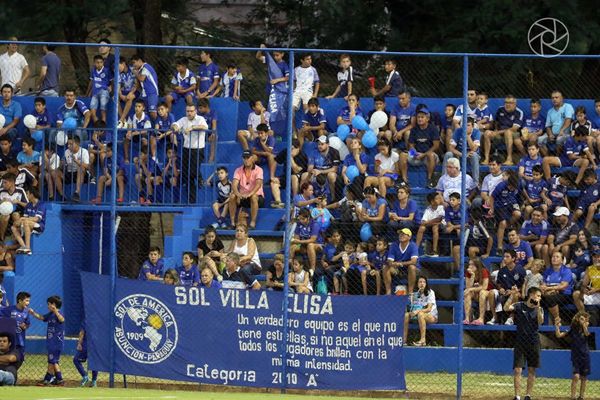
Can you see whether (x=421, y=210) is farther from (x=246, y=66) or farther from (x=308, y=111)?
(x=246, y=66)

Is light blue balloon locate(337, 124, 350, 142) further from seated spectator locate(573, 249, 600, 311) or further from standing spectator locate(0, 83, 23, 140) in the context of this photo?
standing spectator locate(0, 83, 23, 140)

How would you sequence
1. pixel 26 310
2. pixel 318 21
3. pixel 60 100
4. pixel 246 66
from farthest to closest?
pixel 318 21 → pixel 246 66 → pixel 60 100 → pixel 26 310

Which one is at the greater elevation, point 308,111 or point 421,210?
point 308,111

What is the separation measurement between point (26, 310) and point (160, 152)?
3.32m

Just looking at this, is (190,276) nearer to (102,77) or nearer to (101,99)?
(101,99)

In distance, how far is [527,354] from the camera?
20.8 meters

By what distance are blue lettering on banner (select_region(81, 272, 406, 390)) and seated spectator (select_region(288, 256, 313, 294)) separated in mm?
1519

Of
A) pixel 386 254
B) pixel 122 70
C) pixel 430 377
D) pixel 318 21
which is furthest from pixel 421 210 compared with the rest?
pixel 318 21

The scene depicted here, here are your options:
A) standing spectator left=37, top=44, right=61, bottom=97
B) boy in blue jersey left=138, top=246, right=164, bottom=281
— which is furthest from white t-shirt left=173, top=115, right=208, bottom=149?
standing spectator left=37, top=44, right=61, bottom=97

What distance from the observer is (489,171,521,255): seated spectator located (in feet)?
75.0

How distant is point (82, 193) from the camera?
939 inches

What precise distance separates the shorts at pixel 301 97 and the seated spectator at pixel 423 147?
6.33ft

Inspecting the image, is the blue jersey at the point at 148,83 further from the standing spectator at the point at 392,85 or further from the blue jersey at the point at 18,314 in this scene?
the blue jersey at the point at 18,314

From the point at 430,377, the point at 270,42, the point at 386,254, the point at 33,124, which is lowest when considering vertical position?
the point at 430,377
